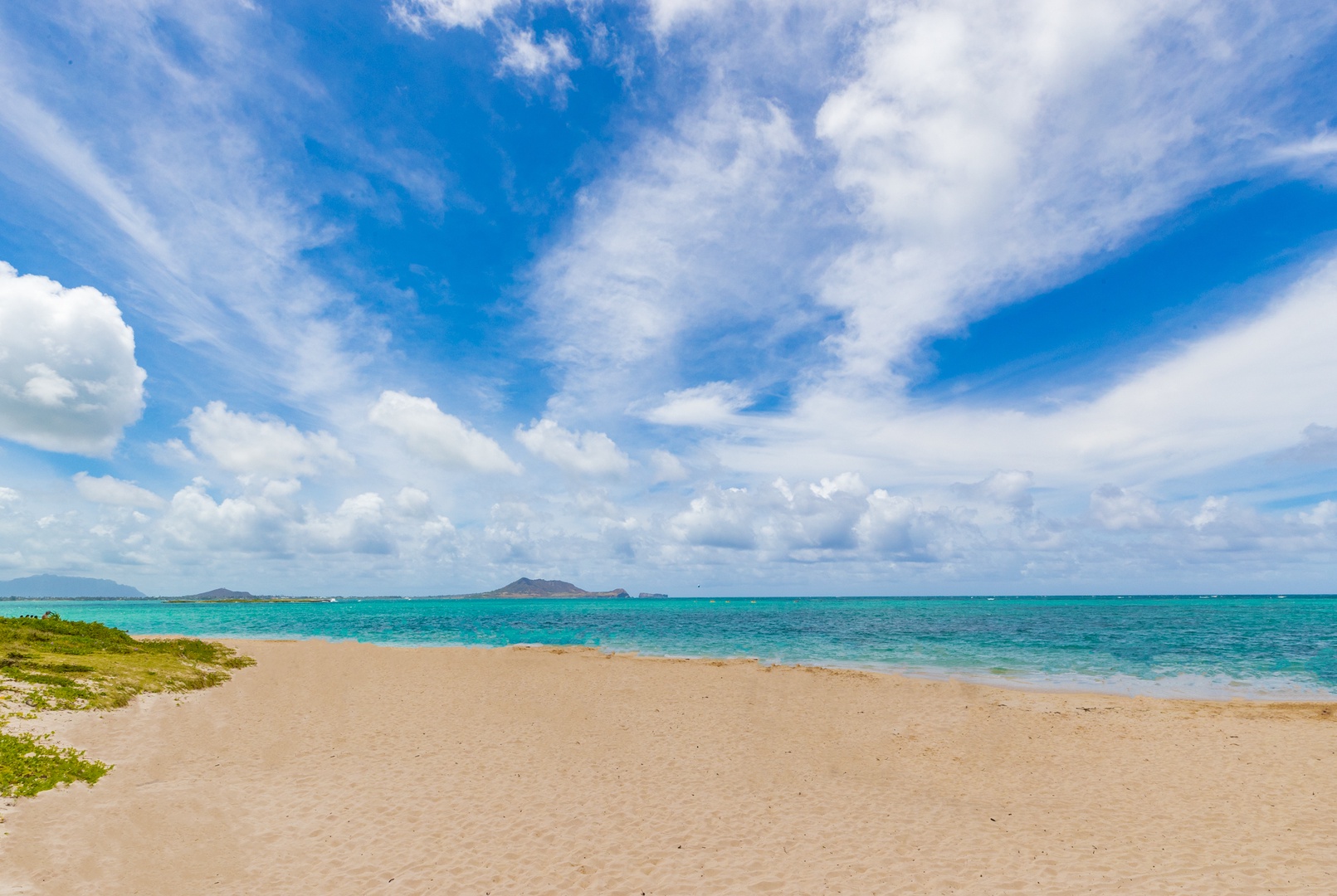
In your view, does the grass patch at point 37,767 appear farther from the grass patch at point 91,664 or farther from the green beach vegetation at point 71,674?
the grass patch at point 91,664

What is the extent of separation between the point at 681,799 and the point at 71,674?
24.2 m

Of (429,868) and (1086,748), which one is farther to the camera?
(1086,748)

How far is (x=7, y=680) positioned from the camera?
64.5ft

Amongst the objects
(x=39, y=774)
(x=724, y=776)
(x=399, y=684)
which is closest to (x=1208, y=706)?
(x=724, y=776)

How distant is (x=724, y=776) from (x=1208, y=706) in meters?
25.4

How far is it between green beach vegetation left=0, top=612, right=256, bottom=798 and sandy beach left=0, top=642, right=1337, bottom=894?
3.23 feet

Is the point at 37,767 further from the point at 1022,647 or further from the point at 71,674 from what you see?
the point at 1022,647

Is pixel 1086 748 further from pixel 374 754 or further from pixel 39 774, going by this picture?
pixel 39 774

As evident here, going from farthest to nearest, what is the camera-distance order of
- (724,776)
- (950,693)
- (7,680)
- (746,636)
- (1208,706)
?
(746,636) < (950,693) < (1208,706) < (7,680) < (724,776)

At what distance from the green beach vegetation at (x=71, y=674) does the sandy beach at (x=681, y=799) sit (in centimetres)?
99

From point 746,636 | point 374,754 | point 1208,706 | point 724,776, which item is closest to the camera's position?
point 724,776

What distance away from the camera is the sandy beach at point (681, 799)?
11.0 meters

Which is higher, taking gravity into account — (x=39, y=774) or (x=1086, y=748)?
(x=39, y=774)

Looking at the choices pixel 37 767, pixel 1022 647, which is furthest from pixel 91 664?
pixel 1022 647
